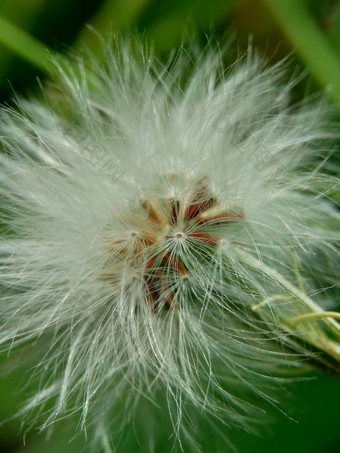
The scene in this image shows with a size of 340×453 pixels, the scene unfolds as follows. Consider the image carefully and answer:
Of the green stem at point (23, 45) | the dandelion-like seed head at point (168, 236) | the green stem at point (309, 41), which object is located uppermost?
the green stem at point (309, 41)

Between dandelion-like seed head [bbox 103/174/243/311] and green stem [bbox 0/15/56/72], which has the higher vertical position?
green stem [bbox 0/15/56/72]

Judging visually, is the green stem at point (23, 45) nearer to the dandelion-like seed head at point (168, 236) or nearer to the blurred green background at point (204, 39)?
the blurred green background at point (204, 39)

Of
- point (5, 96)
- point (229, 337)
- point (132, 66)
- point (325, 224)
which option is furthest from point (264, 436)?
point (5, 96)

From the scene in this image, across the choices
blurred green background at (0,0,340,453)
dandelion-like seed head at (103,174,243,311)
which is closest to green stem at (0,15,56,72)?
blurred green background at (0,0,340,453)

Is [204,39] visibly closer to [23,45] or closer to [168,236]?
[23,45]

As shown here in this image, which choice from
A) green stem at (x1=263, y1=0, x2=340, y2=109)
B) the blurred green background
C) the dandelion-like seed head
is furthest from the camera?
green stem at (x1=263, y1=0, x2=340, y2=109)

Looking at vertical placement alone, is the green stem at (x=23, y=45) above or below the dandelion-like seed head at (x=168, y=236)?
above

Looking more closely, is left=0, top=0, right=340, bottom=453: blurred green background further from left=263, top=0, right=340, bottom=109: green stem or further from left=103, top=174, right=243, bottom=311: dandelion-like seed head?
left=103, top=174, right=243, bottom=311: dandelion-like seed head

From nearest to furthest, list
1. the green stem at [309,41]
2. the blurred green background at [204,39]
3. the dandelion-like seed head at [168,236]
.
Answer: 1. the dandelion-like seed head at [168,236]
2. the blurred green background at [204,39]
3. the green stem at [309,41]

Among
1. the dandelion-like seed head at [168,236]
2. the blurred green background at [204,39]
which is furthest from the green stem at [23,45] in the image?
the dandelion-like seed head at [168,236]

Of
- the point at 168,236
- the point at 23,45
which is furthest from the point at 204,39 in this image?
the point at 168,236
